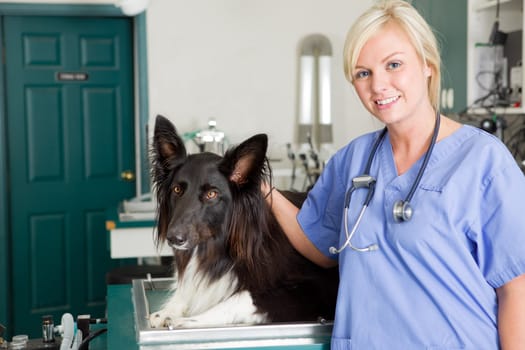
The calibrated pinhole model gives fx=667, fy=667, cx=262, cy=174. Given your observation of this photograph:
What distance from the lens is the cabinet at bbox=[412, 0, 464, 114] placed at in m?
3.77

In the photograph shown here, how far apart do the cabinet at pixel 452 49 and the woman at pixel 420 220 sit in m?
2.36

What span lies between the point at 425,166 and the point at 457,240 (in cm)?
18

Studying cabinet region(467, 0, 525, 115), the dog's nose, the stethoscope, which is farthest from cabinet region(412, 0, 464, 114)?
the dog's nose

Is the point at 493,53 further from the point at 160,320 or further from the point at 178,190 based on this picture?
the point at 160,320

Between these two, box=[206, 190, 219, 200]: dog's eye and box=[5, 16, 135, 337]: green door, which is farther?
box=[5, 16, 135, 337]: green door

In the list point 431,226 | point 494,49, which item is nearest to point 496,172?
point 431,226

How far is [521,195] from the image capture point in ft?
4.45

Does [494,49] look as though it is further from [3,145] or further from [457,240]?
[3,145]

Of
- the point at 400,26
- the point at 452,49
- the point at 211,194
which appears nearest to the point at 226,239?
the point at 211,194

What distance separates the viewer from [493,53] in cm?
368

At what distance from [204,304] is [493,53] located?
263 centimetres

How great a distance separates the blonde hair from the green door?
140 inches

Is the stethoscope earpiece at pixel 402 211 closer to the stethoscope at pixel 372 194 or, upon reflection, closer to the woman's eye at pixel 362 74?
the stethoscope at pixel 372 194

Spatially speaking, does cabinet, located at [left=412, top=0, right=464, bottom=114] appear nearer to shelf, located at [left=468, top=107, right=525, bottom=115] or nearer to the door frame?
shelf, located at [left=468, top=107, right=525, bottom=115]
